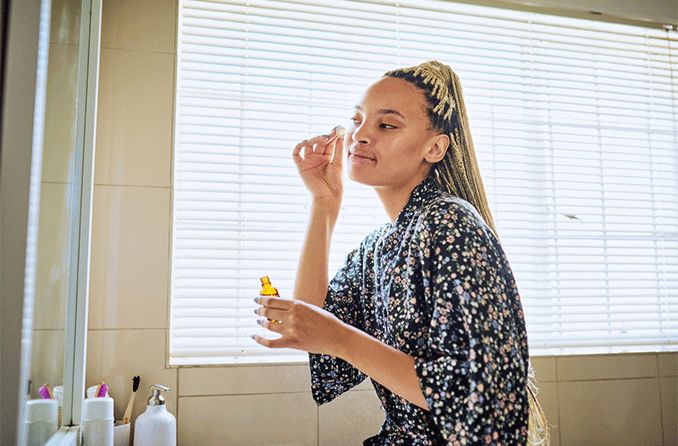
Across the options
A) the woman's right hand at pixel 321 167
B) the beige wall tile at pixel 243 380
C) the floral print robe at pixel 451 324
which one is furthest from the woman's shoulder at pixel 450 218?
the beige wall tile at pixel 243 380

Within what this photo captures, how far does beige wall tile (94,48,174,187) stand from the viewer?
1.52 m

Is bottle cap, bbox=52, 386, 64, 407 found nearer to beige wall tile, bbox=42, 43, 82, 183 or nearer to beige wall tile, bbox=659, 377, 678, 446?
beige wall tile, bbox=42, 43, 82, 183

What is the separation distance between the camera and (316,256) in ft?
4.20

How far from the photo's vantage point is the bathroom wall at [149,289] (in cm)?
148

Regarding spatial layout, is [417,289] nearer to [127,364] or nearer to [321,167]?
[321,167]

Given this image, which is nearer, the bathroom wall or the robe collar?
the robe collar

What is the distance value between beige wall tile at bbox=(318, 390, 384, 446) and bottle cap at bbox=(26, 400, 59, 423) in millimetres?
733

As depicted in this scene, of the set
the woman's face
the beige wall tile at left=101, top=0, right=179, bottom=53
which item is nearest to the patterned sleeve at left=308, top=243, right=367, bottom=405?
the woman's face

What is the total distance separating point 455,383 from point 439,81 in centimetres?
62

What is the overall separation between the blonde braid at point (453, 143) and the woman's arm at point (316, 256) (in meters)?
0.30

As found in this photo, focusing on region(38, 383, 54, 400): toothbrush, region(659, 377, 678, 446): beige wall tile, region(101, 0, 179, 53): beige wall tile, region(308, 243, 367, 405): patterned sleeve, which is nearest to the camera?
region(38, 383, 54, 400): toothbrush

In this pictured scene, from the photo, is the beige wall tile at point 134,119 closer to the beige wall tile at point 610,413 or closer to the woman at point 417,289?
the woman at point 417,289

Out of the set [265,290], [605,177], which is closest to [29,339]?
[265,290]

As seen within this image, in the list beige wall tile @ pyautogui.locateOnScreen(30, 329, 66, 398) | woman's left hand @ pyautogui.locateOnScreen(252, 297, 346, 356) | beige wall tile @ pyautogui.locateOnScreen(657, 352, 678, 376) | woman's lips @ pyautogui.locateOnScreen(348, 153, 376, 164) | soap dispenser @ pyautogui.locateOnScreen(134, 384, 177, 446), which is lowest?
soap dispenser @ pyautogui.locateOnScreen(134, 384, 177, 446)
